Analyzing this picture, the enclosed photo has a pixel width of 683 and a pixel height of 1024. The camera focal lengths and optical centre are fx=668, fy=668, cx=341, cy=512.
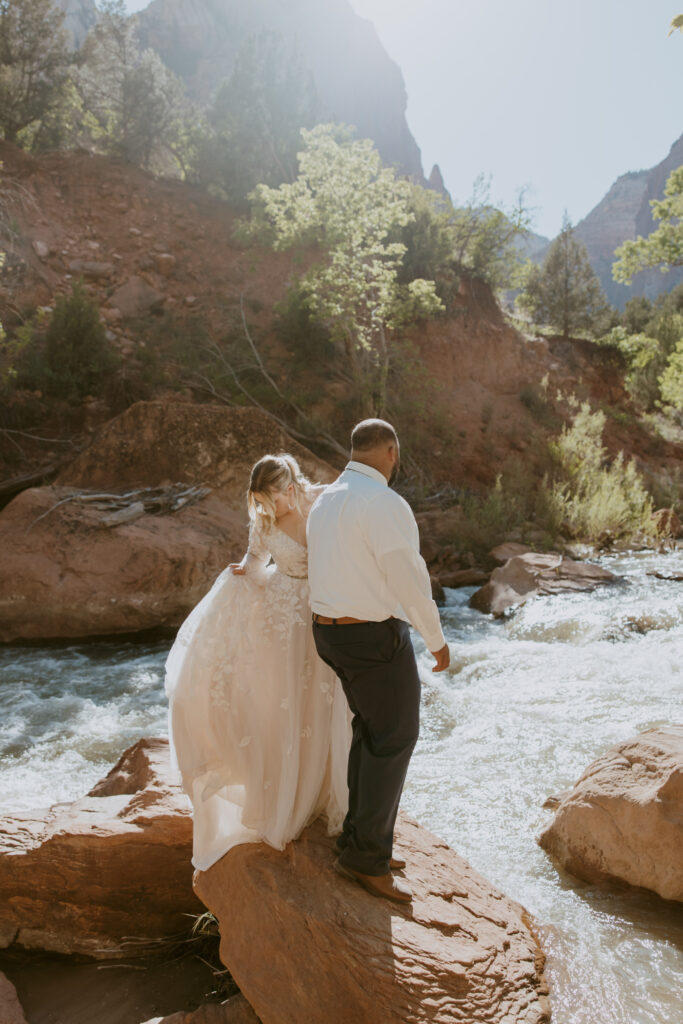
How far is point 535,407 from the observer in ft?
60.0

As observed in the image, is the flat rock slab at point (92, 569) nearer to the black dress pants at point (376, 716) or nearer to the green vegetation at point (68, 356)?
the green vegetation at point (68, 356)

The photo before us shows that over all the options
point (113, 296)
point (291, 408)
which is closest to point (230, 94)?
point (113, 296)

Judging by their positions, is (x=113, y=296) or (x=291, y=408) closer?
(x=291, y=408)

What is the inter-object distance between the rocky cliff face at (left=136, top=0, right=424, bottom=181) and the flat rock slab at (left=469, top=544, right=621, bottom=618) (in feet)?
196

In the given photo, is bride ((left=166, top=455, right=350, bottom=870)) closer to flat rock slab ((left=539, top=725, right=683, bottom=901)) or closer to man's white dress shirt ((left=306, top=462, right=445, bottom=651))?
man's white dress shirt ((left=306, top=462, right=445, bottom=651))

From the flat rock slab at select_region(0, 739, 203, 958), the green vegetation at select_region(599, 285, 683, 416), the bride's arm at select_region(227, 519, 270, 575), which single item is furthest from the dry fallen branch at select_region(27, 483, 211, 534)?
the green vegetation at select_region(599, 285, 683, 416)

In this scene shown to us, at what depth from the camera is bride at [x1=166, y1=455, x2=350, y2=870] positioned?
2.71 m

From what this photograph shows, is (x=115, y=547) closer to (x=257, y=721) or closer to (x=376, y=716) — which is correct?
(x=257, y=721)

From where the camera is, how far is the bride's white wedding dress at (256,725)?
2715 mm

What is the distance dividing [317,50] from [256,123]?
196 feet

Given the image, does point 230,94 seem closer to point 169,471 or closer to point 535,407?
point 535,407

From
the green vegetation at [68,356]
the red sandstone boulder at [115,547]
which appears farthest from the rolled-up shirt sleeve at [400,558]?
the green vegetation at [68,356]

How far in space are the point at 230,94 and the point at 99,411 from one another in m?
16.6

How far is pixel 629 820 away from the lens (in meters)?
3.15
